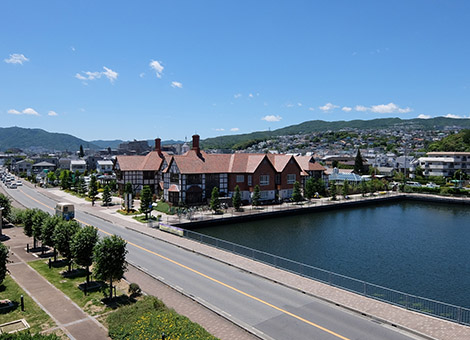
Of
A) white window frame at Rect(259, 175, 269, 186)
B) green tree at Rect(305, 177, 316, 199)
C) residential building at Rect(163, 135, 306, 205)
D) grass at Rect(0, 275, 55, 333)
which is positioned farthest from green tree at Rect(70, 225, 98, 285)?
green tree at Rect(305, 177, 316, 199)

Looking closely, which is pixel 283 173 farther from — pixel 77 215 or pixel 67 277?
pixel 67 277

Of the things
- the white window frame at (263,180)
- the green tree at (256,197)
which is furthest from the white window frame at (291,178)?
the green tree at (256,197)

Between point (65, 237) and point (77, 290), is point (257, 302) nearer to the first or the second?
point (77, 290)

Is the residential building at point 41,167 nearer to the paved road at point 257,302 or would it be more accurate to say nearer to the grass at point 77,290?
the grass at point 77,290

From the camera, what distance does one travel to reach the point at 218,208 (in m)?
50.7

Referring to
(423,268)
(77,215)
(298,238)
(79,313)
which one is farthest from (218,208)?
(79,313)

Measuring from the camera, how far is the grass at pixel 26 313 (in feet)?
53.7

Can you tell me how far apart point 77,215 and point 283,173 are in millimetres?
34816

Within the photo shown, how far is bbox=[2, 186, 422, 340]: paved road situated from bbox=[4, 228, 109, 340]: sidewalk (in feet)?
Result: 18.7

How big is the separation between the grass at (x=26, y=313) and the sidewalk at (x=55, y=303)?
0.28 metres

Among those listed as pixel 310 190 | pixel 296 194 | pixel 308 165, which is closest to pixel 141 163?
pixel 296 194

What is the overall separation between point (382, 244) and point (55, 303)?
33.4 metres

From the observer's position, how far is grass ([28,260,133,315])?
18.5 metres

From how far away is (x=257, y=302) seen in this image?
1888 centimetres
